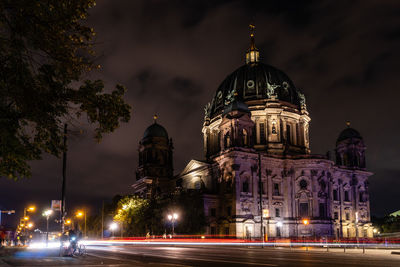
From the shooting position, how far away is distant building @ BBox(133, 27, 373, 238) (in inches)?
2943

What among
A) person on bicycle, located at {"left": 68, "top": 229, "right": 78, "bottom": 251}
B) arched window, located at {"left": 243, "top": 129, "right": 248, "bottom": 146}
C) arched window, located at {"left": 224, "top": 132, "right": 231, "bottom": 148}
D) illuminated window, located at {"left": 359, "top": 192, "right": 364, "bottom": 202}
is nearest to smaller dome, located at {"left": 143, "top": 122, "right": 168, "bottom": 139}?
arched window, located at {"left": 224, "top": 132, "right": 231, "bottom": 148}

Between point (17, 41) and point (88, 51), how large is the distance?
2049mm

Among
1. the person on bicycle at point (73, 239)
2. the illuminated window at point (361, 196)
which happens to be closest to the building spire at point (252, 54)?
the illuminated window at point (361, 196)

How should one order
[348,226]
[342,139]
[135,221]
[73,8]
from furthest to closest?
[342,139] < [348,226] < [135,221] < [73,8]

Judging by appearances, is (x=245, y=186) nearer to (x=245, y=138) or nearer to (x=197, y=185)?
(x=245, y=138)

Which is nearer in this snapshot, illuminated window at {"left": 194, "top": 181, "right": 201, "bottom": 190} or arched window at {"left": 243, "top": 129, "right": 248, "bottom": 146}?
arched window at {"left": 243, "top": 129, "right": 248, "bottom": 146}

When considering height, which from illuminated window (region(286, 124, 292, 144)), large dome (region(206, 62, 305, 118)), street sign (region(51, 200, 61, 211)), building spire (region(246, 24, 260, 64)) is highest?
building spire (region(246, 24, 260, 64))

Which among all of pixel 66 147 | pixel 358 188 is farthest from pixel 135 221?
pixel 66 147

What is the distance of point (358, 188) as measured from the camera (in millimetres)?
92000

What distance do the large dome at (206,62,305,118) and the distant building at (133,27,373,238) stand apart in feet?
0.69

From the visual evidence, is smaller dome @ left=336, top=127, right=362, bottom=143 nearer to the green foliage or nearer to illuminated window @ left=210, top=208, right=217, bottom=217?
illuminated window @ left=210, top=208, right=217, bottom=217

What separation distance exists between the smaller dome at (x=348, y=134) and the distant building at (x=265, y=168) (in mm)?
249

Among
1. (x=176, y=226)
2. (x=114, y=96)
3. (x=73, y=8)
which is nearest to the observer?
(x=73, y=8)

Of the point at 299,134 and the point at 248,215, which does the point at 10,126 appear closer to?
the point at 248,215
